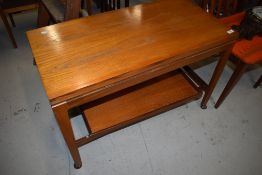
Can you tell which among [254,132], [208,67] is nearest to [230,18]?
[208,67]

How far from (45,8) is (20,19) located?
35.1 inches

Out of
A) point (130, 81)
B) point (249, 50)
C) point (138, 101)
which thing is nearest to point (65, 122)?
point (130, 81)

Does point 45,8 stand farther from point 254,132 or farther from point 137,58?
point 254,132

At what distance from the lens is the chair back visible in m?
1.49

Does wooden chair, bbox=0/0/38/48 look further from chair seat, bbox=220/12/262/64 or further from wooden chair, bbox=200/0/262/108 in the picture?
chair seat, bbox=220/12/262/64

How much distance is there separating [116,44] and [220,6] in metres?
0.95

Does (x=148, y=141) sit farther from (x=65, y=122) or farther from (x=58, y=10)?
(x=58, y=10)

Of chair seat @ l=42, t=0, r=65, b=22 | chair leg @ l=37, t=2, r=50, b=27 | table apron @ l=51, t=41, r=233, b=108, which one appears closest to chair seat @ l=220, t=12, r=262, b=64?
table apron @ l=51, t=41, r=233, b=108

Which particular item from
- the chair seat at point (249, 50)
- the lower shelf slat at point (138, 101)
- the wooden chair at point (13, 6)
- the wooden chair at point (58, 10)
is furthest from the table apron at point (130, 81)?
the wooden chair at point (13, 6)

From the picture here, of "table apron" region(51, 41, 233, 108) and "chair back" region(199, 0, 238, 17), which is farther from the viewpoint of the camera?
"chair back" region(199, 0, 238, 17)

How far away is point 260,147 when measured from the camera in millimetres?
1387

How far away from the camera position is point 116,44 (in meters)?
1.01

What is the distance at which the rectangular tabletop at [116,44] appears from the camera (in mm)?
851

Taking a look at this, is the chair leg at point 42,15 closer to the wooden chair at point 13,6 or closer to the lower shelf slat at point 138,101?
the wooden chair at point 13,6
